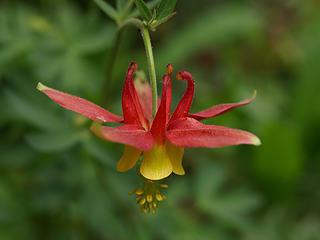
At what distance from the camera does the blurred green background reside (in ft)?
9.00

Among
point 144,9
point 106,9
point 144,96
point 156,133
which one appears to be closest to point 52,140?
point 144,96

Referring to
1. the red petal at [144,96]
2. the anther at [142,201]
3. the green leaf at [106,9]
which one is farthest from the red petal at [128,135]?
the green leaf at [106,9]

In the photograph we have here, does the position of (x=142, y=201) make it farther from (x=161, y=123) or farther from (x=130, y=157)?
(x=161, y=123)

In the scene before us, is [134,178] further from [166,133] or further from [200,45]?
[200,45]

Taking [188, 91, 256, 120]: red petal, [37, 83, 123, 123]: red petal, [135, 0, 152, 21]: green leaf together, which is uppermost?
[135, 0, 152, 21]: green leaf

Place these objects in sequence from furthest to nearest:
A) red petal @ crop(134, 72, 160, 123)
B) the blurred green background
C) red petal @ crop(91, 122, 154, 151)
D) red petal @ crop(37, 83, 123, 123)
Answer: the blurred green background < red petal @ crop(134, 72, 160, 123) < red petal @ crop(37, 83, 123, 123) < red petal @ crop(91, 122, 154, 151)

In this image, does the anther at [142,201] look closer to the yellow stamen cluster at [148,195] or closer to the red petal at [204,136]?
the yellow stamen cluster at [148,195]

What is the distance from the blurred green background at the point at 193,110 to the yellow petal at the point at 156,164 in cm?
72

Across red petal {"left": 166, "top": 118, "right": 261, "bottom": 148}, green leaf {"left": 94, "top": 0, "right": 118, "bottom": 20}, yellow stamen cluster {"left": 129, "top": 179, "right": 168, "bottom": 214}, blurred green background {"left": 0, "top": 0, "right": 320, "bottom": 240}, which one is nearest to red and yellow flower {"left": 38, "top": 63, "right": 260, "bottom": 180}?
red petal {"left": 166, "top": 118, "right": 261, "bottom": 148}

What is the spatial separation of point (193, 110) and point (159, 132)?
244 centimetres

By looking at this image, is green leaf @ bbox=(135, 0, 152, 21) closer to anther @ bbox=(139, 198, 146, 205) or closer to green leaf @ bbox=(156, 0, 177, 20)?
green leaf @ bbox=(156, 0, 177, 20)

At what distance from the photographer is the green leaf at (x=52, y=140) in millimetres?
2236

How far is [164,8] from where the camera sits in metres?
1.64

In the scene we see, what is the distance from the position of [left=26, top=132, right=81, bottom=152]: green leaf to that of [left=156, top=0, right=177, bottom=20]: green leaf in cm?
102
